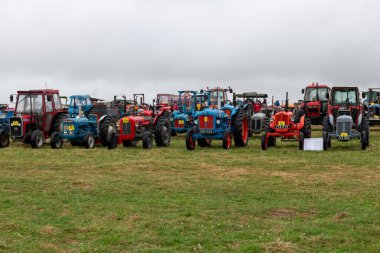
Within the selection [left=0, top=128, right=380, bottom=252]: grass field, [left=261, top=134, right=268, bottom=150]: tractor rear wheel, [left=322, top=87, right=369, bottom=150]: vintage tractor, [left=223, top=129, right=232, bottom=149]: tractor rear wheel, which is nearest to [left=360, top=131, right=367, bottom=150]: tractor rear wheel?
[left=322, top=87, right=369, bottom=150]: vintage tractor

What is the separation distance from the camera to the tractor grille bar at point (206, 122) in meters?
19.5

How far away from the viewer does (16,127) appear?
2056cm

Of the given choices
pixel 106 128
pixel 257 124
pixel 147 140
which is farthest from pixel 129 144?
pixel 257 124

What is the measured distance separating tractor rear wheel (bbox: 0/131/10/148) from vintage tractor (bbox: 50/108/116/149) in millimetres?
1930

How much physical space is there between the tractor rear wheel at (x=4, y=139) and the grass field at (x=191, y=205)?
16.3ft

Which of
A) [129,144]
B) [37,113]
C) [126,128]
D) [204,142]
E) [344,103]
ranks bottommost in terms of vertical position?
[129,144]

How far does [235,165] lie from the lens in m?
14.5

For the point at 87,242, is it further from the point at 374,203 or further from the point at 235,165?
the point at 235,165

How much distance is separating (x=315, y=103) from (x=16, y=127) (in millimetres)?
14894

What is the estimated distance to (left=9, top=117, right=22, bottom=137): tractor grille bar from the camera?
2055 centimetres

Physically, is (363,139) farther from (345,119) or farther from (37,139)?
(37,139)

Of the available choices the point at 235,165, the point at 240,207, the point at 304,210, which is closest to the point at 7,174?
the point at 235,165

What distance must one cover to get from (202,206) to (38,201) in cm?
268

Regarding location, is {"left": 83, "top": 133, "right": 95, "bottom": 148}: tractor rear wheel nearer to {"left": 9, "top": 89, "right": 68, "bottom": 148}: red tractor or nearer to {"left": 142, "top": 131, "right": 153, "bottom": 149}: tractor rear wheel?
{"left": 9, "top": 89, "right": 68, "bottom": 148}: red tractor
